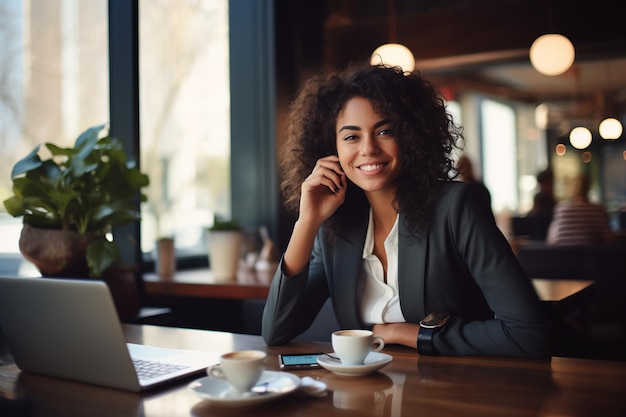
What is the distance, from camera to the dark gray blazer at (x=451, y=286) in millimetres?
1422

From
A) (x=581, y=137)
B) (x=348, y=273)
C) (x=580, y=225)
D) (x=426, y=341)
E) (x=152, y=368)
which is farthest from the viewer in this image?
(x=581, y=137)

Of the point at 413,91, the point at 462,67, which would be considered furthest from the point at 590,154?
the point at 413,91

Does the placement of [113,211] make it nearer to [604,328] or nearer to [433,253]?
[433,253]

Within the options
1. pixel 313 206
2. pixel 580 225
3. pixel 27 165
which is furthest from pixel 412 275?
pixel 580 225

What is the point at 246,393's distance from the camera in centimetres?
104

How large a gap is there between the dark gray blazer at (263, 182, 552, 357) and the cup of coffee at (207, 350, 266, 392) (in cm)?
53

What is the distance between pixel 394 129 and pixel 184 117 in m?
2.18

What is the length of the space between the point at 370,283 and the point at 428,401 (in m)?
0.73

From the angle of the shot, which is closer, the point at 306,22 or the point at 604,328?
the point at 306,22

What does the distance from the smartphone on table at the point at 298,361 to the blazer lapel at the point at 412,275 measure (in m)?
0.36

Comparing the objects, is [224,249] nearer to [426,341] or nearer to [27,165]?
[27,165]

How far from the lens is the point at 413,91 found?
6.03 feet

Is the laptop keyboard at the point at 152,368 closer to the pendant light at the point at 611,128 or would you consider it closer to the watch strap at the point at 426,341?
the watch strap at the point at 426,341

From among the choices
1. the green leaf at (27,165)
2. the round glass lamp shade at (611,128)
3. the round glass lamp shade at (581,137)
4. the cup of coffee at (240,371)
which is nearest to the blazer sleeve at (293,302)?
the cup of coffee at (240,371)
